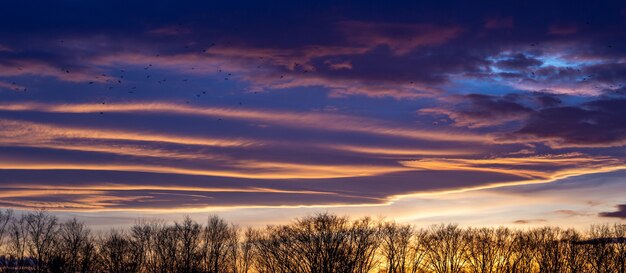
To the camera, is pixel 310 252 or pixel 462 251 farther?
pixel 462 251

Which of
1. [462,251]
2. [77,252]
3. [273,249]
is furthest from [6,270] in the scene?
[462,251]

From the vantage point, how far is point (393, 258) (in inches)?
4793

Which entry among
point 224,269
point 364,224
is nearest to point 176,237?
point 224,269

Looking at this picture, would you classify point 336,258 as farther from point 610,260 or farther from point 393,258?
point 610,260

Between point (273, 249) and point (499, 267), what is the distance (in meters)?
37.0

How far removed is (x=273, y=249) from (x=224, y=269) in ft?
32.7

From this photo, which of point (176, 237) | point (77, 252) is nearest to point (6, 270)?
point (77, 252)

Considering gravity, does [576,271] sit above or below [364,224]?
below

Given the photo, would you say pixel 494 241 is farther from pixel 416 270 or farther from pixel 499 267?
pixel 416 270

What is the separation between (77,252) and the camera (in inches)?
4432

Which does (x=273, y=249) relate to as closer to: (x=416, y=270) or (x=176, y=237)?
(x=176, y=237)

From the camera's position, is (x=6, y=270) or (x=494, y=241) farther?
(x=494, y=241)

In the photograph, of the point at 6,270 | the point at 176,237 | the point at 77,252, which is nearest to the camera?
the point at 6,270

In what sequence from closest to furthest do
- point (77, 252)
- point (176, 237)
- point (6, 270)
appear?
1. point (6, 270)
2. point (77, 252)
3. point (176, 237)
